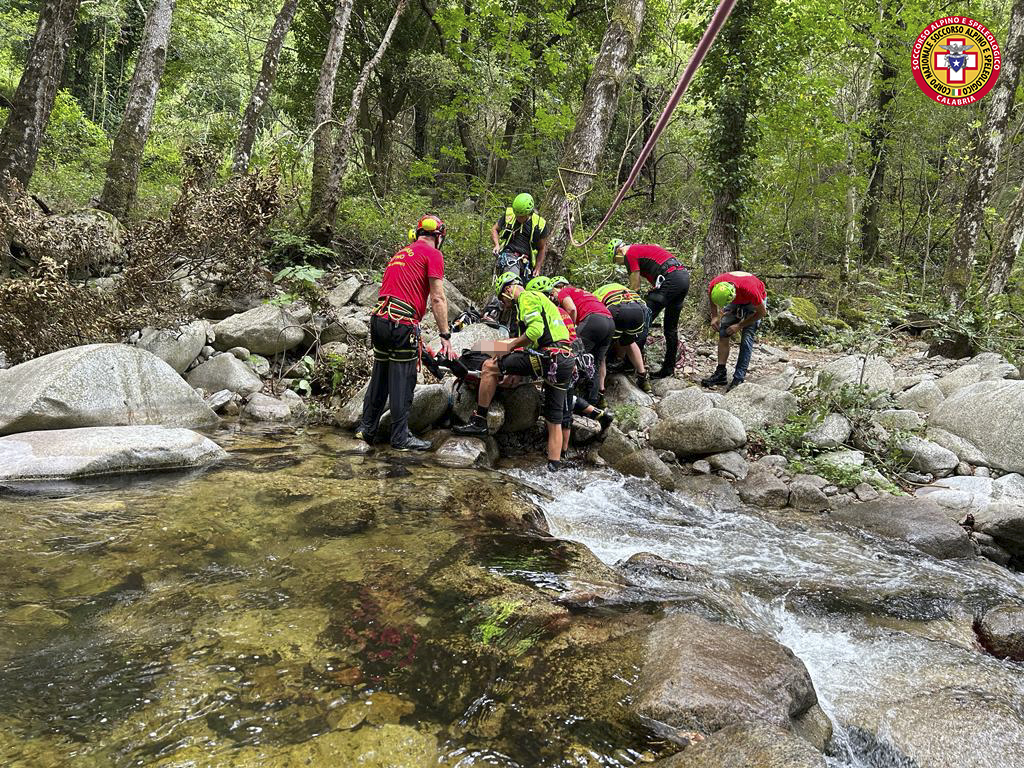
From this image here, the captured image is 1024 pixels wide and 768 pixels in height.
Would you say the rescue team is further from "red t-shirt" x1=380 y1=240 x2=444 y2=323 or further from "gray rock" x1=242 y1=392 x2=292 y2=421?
"gray rock" x1=242 y1=392 x2=292 y2=421

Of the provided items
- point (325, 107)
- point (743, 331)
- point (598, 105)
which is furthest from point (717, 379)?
point (325, 107)

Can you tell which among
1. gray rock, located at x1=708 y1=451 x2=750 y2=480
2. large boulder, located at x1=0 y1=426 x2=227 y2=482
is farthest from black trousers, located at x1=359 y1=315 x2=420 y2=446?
gray rock, located at x1=708 y1=451 x2=750 y2=480

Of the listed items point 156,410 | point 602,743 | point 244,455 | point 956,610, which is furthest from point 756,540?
point 156,410

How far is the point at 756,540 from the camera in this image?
5246mm

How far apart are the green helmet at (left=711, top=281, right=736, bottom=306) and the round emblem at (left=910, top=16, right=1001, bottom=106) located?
8984 millimetres

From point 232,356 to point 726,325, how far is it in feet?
22.8

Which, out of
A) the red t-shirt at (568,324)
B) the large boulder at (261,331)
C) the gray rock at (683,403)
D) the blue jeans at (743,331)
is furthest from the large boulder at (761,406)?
the large boulder at (261,331)

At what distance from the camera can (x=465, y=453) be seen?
20.9 feet

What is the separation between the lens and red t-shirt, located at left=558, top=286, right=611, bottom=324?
24.8ft

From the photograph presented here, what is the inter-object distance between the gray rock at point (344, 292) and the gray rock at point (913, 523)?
25.3ft

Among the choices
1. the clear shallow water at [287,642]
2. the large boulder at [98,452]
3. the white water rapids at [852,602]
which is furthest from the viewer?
the large boulder at [98,452]

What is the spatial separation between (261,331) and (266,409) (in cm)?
140

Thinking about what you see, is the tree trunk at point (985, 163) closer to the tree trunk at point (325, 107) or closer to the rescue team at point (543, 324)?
the rescue team at point (543, 324)

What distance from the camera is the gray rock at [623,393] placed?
26.8ft
